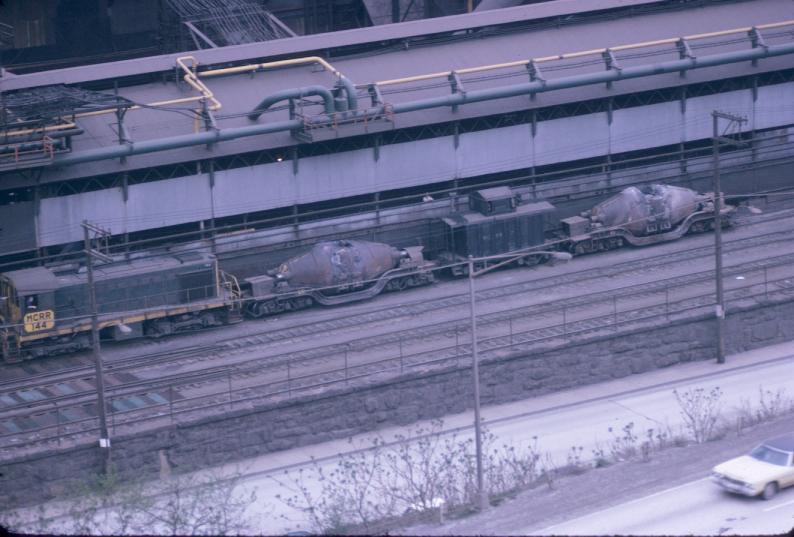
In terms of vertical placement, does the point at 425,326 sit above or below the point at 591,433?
above

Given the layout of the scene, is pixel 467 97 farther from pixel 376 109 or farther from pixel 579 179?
pixel 579 179

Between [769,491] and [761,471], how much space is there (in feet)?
1.24

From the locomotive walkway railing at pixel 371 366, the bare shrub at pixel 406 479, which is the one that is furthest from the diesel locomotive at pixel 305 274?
the bare shrub at pixel 406 479

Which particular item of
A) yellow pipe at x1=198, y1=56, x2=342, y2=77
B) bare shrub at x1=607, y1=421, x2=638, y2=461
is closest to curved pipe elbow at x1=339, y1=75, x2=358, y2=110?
yellow pipe at x1=198, y1=56, x2=342, y2=77

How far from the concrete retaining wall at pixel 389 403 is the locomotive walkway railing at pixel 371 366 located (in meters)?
0.28

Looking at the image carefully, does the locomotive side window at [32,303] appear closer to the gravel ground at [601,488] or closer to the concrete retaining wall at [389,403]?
the concrete retaining wall at [389,403]

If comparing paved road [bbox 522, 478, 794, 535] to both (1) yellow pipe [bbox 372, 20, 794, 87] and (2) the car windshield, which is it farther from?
(1) yellow pipe [bbox 372, 20, 794, 87]

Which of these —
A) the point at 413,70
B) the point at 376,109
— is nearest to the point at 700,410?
Result: the point at 376,109

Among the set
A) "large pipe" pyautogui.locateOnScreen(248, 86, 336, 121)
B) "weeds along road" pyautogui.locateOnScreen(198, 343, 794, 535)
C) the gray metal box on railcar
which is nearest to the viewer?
"weeds along road" pyautogui.locateOnScreen(198, 343, 794, 535)

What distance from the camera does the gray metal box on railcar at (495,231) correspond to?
36.2 metres

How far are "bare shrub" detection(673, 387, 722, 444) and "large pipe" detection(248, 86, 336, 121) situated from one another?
1347 cm

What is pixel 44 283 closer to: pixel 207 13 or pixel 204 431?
pixel 204 431

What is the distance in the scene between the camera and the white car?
21.2 metres

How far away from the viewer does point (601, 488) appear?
2170 centimetres
